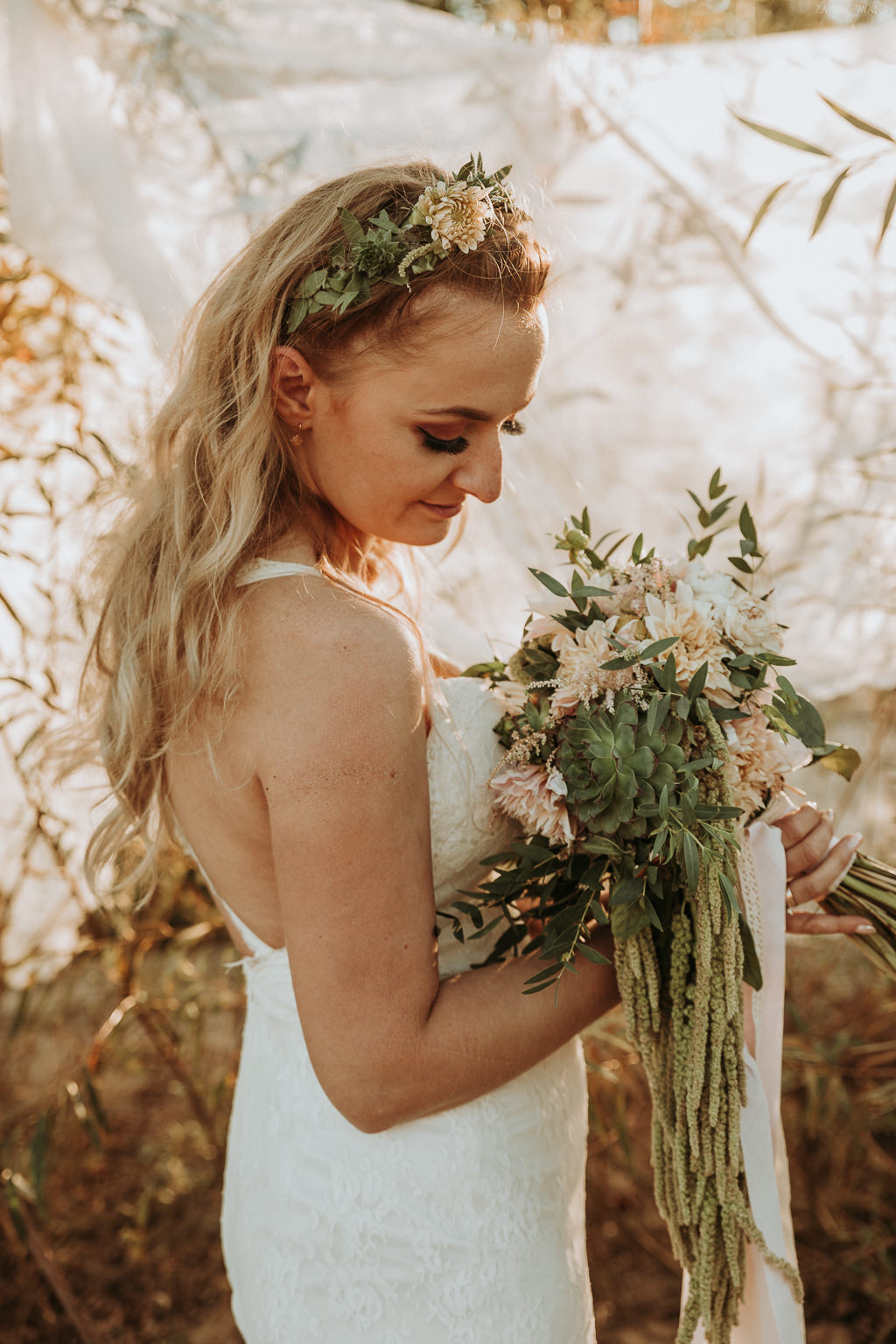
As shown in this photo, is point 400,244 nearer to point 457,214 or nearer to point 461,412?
point 457,214

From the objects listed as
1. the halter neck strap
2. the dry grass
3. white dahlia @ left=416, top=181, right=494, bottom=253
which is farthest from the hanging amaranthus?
the dry grass

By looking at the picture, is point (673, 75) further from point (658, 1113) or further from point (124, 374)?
point (658, 1113)

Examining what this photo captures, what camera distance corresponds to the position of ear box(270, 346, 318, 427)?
1.25 m

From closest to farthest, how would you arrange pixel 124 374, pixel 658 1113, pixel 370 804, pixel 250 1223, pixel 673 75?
pixel 370 804, pixel 658 1113, pixel 250 1223, pixel 673 75, pixel 124 374

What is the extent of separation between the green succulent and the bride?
0.18 metres

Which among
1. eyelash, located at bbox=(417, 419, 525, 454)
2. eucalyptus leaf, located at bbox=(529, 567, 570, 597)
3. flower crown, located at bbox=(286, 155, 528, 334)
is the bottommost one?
eucalyptus leaf, located at bbox=(529, 567, 570, 597)

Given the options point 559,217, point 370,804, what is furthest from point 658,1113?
point 559,217

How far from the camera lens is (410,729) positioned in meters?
1.14

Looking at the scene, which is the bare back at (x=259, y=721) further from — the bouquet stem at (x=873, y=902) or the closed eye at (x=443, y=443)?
the bouquet stem at (x=873, y=902)

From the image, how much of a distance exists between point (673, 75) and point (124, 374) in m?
1.34

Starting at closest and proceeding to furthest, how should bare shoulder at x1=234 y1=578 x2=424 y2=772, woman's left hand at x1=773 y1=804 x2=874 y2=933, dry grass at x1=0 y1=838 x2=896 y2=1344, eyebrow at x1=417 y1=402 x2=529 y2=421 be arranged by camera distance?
1. bare shoulder at x1=234 y1=578 x2=424 y2=772
2. eyebrow at x1=417 y1=402 x2=529 y2=421
3. woman's left hand at x1=773 y1=804 x2=874 y2=933
4. dry grass at x1=0 y1=838 x2=896 y2=1344

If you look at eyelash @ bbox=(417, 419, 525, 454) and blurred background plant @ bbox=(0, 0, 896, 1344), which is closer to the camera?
eyelash @ bbox=(417, 419, 525, 454)

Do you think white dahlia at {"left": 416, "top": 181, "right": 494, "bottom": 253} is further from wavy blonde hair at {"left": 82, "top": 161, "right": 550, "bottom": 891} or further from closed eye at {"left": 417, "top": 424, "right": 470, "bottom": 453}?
closed eye at {"left": 417, "top": 424, "right": 470, "bottom": 453}

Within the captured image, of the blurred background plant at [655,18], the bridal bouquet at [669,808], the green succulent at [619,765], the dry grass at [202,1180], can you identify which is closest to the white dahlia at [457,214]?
the bridal bouquet at [669,808]
